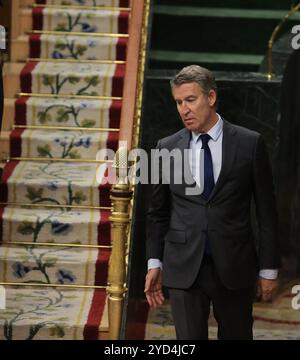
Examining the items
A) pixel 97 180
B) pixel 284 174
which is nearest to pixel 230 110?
pixel 284 174

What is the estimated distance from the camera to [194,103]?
5090 mm

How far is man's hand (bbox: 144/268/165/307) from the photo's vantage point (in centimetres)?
526

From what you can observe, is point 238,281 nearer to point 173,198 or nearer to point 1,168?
point 173,198

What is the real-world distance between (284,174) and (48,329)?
11.7 ft

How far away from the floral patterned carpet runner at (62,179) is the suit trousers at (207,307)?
1.62m

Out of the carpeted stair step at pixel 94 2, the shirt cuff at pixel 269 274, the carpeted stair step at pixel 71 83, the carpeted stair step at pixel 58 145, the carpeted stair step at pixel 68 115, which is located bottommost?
the shirt cuff at pixel 269 274

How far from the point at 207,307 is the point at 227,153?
797 mm

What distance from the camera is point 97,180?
8.08m

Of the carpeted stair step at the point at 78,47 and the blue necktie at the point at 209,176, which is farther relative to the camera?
the carpeted stair step at the point at 78,47

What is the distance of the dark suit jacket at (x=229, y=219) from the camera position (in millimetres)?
5160

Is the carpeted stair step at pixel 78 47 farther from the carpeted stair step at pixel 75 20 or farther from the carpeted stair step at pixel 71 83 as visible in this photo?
the carpeted stair step at pixel 71 83

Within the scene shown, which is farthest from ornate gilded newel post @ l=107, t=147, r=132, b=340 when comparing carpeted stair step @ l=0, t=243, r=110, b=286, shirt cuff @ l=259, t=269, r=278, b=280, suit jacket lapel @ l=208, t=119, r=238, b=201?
carpeted stair step @ l=0, t=243, r=110, b=286

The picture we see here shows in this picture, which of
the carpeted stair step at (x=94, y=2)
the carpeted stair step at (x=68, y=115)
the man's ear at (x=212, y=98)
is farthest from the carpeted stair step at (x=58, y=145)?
the man's ear at (x=212, y=98)

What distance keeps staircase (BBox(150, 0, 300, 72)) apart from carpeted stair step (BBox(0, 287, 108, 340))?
17.3ft
